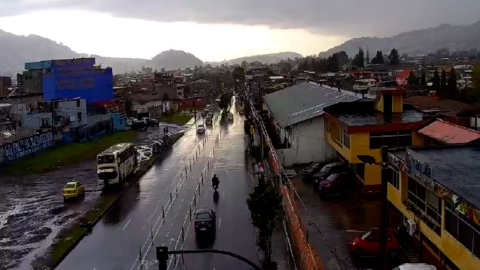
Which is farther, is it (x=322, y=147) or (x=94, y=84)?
(x=94, y=84)

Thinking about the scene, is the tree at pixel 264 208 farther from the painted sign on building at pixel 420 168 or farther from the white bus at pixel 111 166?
the white bus at pixel 111 166

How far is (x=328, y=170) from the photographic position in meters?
24.6

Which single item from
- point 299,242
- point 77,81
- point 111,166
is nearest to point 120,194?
point 111,166

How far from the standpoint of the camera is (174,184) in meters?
28.2

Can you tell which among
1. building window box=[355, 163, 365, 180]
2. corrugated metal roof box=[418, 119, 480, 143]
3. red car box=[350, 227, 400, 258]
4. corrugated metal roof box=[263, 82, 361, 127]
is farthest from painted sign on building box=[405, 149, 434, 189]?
corrugated metal roof box=[263, 82, 361, 127]

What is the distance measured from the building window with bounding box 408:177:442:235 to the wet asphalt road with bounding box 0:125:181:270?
1126 centimetres

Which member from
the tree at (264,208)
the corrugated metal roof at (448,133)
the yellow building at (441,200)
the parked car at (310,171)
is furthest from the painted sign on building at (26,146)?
the yellow building at (441,200)

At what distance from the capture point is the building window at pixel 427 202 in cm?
1309

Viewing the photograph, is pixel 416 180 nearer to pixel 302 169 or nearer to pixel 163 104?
pixel 302 169

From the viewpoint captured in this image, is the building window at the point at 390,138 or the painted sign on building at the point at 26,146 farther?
the painted sign on building at the point at 26,146

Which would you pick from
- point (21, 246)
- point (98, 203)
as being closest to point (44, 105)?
point (98, 203)

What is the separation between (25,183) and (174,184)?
8482 mm

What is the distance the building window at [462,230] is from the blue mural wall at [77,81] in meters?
51.1

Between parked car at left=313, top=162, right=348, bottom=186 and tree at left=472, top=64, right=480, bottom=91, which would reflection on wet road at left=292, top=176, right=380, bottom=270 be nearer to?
parked car at left=313, top=162, right=348, bottom=186
